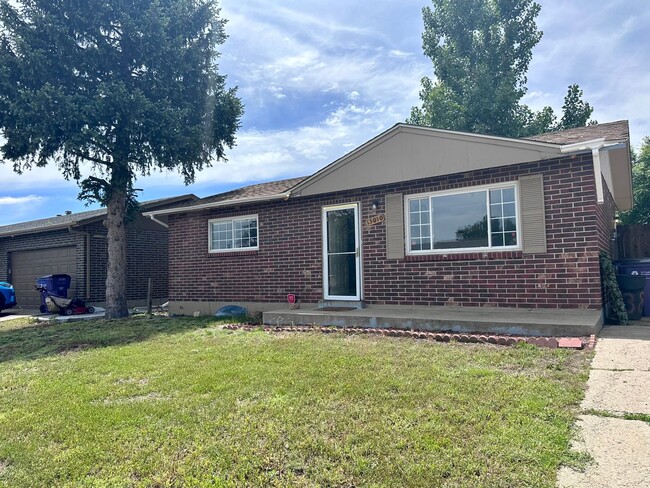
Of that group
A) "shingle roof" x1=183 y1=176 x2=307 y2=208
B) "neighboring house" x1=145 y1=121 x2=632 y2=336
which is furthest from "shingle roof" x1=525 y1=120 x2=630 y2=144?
"shingle roof" x1=183 y1=176 x2=307 y2=208

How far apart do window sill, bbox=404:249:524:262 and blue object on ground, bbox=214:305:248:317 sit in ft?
14.3

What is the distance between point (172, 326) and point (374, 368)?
20.1 feet

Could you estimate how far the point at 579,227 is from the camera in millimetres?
6926

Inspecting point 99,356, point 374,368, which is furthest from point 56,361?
point 374,368

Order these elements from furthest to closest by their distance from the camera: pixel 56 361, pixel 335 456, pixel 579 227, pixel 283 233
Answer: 1. pixel 283 233
2. pixel 579 227
3. pixel 56 361
4. pixel 335 456

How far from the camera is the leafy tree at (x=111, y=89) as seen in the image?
37.1 ft

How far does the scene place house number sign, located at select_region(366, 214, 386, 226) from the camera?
8914 mm

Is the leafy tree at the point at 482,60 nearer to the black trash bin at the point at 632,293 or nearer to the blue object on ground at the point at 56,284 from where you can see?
the black trash bin at the point at 632,293

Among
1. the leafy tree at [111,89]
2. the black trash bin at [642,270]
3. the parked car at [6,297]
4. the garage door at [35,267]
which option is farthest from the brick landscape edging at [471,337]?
the parked car at [6,297]

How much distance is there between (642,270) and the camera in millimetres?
8250

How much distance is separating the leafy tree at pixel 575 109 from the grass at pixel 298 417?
67.8ft

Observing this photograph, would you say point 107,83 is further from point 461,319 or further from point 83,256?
point 461,319

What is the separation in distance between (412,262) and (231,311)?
15.7ft

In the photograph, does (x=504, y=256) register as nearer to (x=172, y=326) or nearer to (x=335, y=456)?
(x=335, y=456)
